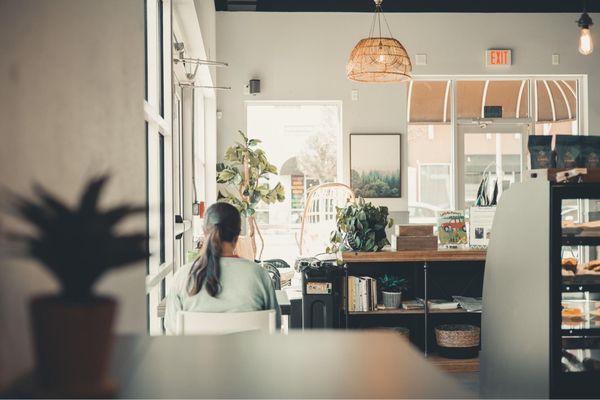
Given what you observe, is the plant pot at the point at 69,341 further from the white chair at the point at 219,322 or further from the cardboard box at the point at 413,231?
the cardboard box at the point at 413,231

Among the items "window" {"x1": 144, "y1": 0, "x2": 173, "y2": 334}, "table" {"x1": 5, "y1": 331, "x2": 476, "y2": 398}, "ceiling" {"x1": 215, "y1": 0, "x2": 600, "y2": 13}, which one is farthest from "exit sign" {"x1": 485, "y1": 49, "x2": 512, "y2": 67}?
"table" {"x1": 5, "y1": 331, "x2": 476, "y2": 398}

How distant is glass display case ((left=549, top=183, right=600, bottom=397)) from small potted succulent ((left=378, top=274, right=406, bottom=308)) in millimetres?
1463

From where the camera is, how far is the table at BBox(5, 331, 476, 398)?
2.02 feet

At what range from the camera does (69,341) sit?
467mm

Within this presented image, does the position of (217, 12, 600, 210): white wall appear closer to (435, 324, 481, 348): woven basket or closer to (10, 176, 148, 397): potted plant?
(435, 324, 481, 348): woven basket

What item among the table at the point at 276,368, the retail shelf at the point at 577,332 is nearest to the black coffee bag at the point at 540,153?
the retail shelf at the point at 577,332

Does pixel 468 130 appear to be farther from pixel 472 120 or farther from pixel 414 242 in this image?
pixel 414 242

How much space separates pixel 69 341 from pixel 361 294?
4193mm

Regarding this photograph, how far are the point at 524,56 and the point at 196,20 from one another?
5.03 metres

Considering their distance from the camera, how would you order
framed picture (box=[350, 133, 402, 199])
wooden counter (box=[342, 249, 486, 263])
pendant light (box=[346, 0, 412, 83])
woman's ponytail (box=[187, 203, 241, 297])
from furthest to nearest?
framed picture (box=[350, 133, 402, 199]), pendant light (box=[346, 0, 412, 83]), wooden counter (box=[342, 249, 486, 263]), woman's ponytail (box=[187, 203, 241, 297])

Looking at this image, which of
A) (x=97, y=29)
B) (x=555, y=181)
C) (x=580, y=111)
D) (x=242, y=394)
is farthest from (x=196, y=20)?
(x=580, y=111)

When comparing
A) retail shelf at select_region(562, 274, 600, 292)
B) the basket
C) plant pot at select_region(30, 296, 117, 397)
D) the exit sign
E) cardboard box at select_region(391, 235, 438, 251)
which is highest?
the exit sign

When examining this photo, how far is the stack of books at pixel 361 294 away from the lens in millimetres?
4562

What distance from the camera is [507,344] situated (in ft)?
10.4
